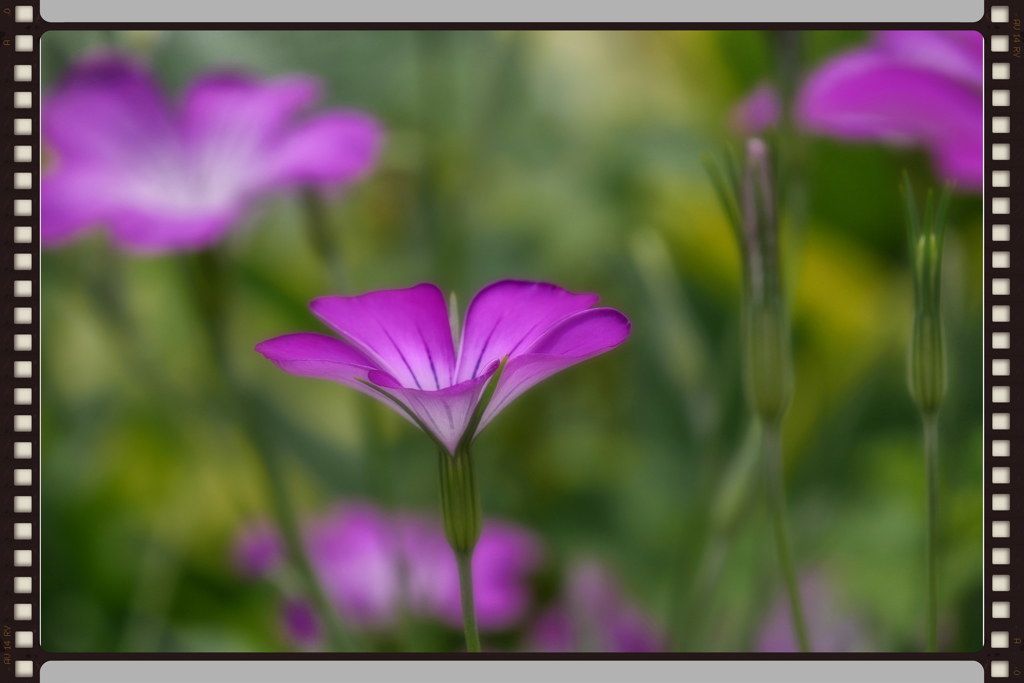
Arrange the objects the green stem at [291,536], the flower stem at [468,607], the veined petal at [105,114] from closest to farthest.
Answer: the flower stem at [468,607], the green stem at [291,536], the veined petal at [105,114]

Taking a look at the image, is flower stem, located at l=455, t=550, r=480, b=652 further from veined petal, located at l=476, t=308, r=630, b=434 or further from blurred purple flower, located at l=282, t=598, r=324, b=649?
blurred purple flower, located at l=282, t=598, r=324, b=649

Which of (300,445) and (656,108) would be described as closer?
(300,445)

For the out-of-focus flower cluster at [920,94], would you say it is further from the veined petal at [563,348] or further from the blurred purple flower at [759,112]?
the veined petal at [563,348]

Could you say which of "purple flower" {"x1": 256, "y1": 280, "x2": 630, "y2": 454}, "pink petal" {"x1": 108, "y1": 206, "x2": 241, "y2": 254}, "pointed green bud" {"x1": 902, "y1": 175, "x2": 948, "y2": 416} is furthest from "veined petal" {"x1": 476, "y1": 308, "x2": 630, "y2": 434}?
"pink petal" {"x1": 108, "y1": 206, "x2": 241, "y2": 254}

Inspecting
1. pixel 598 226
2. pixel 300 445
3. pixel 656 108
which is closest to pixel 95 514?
pixel 300 445

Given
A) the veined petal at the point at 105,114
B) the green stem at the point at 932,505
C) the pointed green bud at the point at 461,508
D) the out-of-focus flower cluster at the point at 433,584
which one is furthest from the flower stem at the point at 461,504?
the veined petal at the point at 105,114

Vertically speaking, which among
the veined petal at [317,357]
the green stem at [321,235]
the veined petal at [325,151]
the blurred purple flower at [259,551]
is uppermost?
the veined petal at [325,151]
